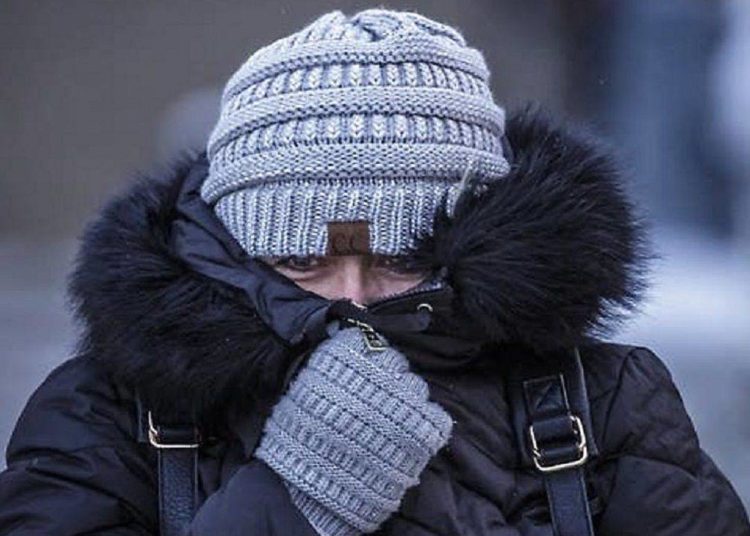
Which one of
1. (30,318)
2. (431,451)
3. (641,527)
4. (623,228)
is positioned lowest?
(30,318)

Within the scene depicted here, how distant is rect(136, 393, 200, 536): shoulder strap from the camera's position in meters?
2.47

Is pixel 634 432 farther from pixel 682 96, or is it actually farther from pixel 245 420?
pixel 682 96

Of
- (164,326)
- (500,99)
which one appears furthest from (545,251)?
(500,99)

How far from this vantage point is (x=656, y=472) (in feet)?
8.61

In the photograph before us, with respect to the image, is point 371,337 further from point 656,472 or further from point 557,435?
point 656,472

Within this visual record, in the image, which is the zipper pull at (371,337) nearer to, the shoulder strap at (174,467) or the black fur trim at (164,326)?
the black fur trim at (164,326)

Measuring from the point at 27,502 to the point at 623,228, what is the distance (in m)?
0.99

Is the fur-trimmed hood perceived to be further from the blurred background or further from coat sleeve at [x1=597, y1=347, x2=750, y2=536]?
the blurred background

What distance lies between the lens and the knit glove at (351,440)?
2367 millimetres

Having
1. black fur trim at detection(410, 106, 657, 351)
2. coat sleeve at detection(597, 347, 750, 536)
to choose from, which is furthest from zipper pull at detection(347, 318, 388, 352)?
coat sleeve at detection(597, 347, 750, 536)

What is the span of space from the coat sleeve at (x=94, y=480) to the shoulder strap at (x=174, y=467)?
4 cm

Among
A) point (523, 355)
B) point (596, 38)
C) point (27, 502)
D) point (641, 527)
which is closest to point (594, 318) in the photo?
point (523, 355)

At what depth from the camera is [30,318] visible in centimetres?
634

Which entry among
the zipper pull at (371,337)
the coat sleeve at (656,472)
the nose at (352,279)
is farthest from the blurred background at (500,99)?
the zipper pull at (371,337)
